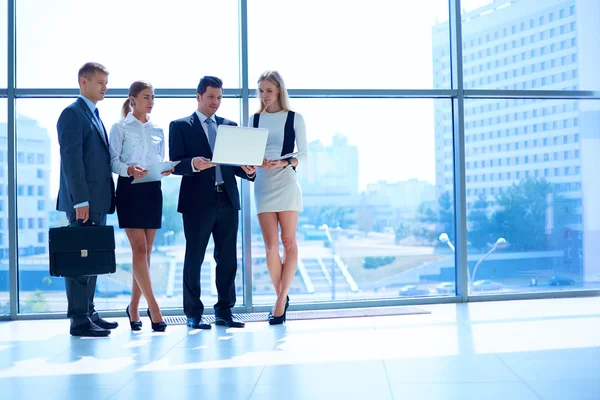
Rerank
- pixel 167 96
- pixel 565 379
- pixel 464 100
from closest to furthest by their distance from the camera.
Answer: pixel 565 379 → pixel 167 96 → pixel 464 100

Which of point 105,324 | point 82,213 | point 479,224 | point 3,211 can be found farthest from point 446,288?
point 3,211

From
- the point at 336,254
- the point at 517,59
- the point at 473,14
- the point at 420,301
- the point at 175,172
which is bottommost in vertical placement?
the point at 420,301

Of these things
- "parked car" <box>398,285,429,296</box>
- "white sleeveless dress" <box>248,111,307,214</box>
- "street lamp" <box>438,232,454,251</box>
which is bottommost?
"parked car" <box>398,285,429,296</box>

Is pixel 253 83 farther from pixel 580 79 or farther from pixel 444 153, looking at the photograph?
pixel 580 79

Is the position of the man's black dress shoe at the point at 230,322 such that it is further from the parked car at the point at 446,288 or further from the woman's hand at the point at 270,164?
the parked car at the point at 446,288

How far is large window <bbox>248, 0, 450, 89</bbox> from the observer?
464cm

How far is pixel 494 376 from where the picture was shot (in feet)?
8.46

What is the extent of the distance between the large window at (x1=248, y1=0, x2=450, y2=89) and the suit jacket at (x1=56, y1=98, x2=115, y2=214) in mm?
1256

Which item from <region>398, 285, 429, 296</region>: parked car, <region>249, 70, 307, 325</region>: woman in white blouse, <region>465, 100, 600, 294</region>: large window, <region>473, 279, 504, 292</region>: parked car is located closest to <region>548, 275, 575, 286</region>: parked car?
<region>465, 100, 600, 294</region>: large window

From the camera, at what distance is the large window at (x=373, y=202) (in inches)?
188

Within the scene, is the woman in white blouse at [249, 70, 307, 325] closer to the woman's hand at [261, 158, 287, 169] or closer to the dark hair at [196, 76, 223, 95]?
the woman's hand at [261, 158, 287, 169]

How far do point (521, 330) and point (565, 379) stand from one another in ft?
3.60

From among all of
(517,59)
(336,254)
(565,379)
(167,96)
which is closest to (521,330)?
(565,379)

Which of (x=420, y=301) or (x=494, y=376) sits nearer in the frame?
(x=494, y=376)
